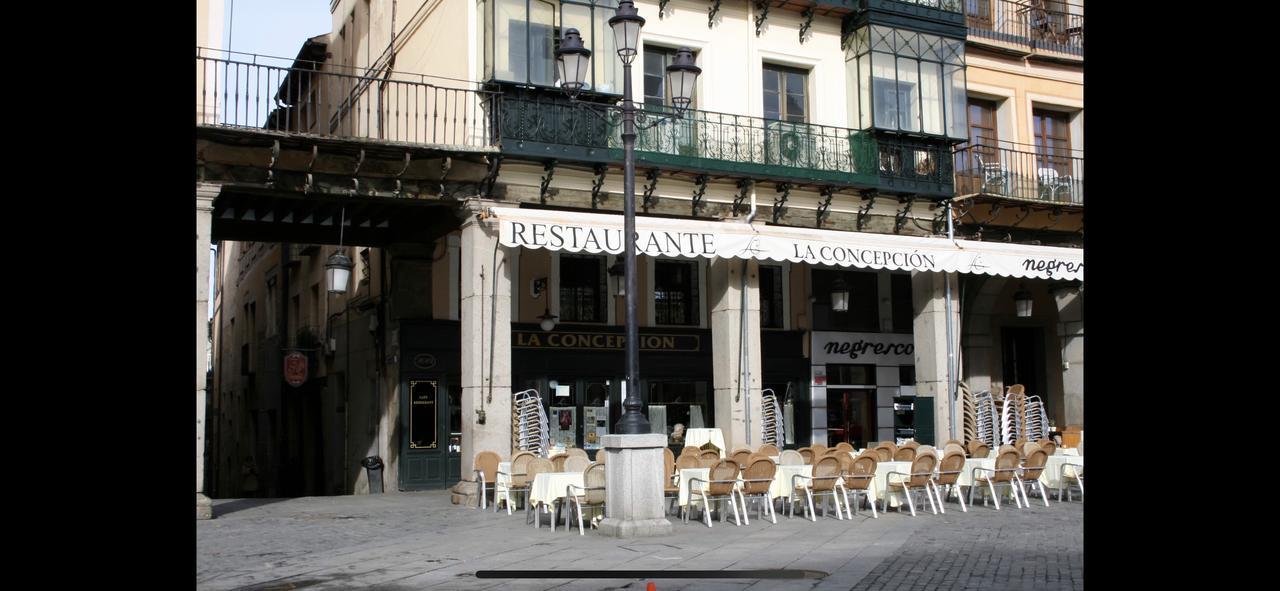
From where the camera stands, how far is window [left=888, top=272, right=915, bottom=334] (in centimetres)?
2436

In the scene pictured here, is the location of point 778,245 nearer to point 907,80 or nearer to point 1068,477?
point 907,80

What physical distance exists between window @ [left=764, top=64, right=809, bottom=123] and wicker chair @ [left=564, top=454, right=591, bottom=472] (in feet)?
28.9

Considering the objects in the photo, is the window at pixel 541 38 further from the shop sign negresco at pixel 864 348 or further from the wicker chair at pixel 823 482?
the shop sign negresco at pixel 864 348

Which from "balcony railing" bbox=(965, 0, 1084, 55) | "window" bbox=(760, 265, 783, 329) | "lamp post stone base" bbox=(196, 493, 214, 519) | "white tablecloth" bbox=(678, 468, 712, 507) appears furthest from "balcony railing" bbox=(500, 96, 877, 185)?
"lamp post stone base" bbox=(196, 493, 214, 519)

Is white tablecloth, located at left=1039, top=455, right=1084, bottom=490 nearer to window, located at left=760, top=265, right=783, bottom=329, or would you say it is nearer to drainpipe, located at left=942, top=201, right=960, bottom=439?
drainpipe, located at left=942, top=201, right=960, bottom=439

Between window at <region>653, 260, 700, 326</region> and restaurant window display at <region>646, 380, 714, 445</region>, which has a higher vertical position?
window at <region>653, 260, 700, 326</region>

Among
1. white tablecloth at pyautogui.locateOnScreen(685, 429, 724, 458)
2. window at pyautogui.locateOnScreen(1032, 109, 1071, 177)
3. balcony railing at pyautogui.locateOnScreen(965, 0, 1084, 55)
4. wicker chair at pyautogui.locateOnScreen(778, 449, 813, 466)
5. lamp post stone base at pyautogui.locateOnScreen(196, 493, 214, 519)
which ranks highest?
balcony railing at pyautogui.locateOnScreen(965, 0, 1084, 55)

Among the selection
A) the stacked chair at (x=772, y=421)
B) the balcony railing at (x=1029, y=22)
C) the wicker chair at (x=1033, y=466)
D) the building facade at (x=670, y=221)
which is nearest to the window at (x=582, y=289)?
the building facade at (x=670, y=221)

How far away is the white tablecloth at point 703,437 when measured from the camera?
19.6 meters

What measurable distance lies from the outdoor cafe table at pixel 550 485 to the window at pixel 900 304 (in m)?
12.3

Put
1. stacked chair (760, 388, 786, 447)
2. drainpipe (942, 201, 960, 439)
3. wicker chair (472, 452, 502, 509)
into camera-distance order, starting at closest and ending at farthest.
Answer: wicker chair (472, 452, 502, 509)
stacked chair (760, 388, 786, 447)
drainpipe (942, 201, 960, 439)

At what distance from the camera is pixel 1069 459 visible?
53.8 ft
